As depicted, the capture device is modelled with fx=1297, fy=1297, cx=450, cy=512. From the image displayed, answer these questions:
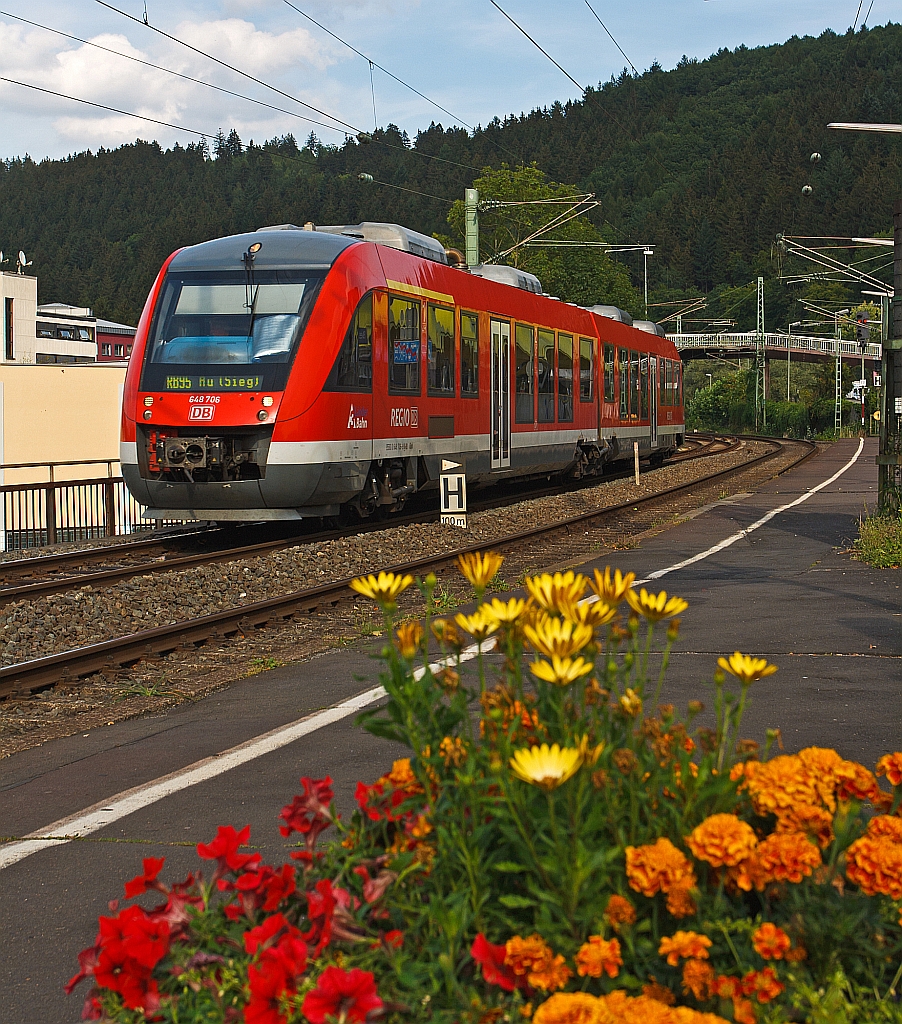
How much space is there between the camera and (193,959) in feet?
8.31

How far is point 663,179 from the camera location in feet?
543

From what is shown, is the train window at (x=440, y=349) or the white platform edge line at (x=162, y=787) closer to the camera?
the white platform edge line at (x=162, y=787)

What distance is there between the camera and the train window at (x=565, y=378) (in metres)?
24.4

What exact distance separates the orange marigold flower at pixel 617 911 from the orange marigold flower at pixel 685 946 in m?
0.08

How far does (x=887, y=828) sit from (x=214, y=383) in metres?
12.7

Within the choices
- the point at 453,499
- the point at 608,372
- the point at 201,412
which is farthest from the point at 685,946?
the point at 608,372

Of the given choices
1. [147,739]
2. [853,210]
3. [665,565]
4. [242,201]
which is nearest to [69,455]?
[665,565]

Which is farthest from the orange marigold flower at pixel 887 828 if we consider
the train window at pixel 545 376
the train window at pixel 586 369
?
the train window at pixel 586 369

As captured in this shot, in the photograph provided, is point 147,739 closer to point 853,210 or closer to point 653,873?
point 653,873

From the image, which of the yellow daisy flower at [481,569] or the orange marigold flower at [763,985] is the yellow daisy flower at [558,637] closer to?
the yellow daisy flower at [481,569]

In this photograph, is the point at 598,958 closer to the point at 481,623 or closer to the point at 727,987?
the point at 727,987

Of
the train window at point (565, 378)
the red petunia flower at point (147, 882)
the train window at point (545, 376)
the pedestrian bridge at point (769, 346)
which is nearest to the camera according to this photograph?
the red petunia flower at point (147, 882)

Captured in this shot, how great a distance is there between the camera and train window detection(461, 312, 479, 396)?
19.0 metres

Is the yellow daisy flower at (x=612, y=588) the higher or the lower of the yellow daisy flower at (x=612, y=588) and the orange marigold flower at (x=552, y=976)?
the higher
